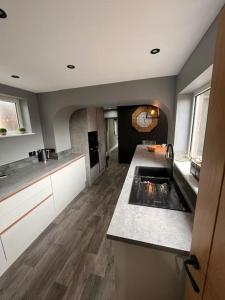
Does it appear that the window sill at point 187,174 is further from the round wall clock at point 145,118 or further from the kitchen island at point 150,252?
the round wall clock at point 145,118

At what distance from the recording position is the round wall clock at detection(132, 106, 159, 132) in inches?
169

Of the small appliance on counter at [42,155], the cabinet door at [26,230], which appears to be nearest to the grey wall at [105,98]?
the small appliance on counter at [42,155]

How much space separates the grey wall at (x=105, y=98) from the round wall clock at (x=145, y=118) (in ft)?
7.34

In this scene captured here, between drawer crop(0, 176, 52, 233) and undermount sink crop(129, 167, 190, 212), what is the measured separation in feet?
4.35

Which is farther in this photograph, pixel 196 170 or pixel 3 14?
pixel 196 170

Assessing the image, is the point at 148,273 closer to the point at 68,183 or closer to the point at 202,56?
the point at 202,56

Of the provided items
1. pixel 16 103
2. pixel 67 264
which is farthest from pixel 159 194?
pixel 16 103

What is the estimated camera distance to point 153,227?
853 millimetres

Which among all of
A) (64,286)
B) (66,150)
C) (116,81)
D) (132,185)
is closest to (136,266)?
(132,185)

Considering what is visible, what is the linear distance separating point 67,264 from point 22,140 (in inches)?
76.0

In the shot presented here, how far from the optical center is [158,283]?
2.75 ft

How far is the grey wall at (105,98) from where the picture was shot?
1.88 metres

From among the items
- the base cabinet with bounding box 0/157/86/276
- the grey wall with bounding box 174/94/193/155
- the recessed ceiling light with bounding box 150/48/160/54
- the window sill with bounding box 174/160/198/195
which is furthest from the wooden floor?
the recessed ceiling light with bounding box 150/48/160/54

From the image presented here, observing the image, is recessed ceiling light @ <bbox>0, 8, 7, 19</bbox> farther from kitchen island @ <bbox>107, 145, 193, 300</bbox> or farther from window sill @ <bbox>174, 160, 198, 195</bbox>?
window sill @ <bbox>174, 160, 198, 195</bbox>
